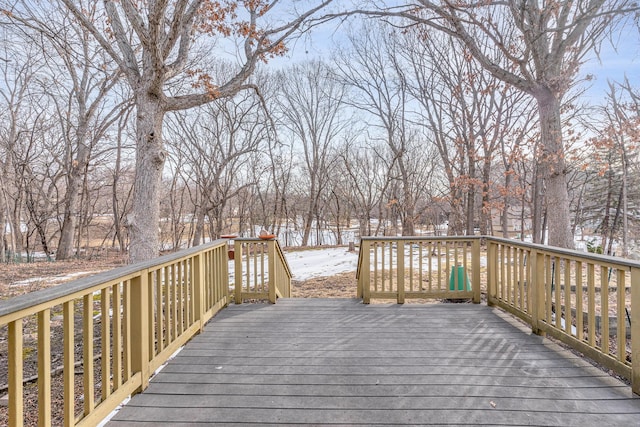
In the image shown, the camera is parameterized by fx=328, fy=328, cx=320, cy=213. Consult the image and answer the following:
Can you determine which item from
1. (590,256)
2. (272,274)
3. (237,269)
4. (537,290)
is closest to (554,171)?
(537,290)

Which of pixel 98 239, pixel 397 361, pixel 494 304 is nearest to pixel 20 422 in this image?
pixel 397 361

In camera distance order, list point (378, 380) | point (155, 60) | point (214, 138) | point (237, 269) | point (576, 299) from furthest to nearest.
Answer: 1. point (214, 138)
2. point (237, 269)
3. point (155, 60)
4. point (576, 299)
5. point (378, 380)

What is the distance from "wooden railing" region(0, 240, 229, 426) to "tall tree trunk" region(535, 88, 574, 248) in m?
5.09

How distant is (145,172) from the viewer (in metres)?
4.35

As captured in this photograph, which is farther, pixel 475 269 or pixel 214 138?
pixel 214 138

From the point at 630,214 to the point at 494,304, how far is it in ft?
75.2

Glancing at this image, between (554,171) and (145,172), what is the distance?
6022mm

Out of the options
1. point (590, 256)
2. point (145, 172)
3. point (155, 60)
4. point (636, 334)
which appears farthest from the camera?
point (145, 172)

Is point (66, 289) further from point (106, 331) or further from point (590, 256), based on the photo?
point (590, 256)

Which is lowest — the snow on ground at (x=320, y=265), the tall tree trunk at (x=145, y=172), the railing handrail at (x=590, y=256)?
the snow on ground at (x=320, y=265)

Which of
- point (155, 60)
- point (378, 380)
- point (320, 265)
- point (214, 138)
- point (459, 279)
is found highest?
point (214, 138)

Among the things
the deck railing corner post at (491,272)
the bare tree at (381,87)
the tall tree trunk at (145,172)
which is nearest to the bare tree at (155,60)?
the tall tree trunk at (145,172)

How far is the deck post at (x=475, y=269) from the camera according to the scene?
4.17 meters

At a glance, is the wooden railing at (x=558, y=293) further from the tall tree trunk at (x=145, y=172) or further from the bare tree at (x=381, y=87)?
the bare tree at (x=381, y=87)
